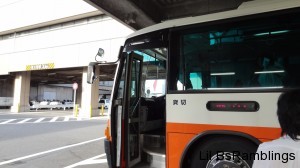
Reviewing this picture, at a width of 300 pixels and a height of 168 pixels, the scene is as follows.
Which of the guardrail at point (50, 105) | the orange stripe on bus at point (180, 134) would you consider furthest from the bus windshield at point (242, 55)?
the guardrail at point (50, 105)

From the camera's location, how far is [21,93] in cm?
2538

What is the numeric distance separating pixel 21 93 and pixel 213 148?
2595cm

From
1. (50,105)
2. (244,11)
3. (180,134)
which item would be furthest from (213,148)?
(50,105)

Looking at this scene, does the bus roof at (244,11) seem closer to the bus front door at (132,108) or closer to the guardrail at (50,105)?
the bus front door at (132,108)

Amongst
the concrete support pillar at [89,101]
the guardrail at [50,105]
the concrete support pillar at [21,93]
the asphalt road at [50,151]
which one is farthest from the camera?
the guardrail at [50,105]

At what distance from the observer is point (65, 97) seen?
148 feet

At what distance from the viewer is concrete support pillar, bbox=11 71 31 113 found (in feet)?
82.9

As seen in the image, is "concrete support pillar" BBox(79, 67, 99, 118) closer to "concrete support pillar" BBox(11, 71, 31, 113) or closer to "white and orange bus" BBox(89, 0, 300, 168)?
"concrete support pillar" BBox(11, 71, 31, 113)

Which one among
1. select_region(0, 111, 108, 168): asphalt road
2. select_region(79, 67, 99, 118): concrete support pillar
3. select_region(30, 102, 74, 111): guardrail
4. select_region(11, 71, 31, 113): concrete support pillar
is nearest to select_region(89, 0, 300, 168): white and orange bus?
select_region(0, 111, 108, 168): asphalt road

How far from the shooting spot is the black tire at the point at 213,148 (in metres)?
3.23

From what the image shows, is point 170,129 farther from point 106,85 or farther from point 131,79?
point 106,85

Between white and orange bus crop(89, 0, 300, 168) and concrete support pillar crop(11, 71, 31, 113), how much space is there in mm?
24417

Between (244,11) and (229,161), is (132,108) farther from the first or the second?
(244,11)

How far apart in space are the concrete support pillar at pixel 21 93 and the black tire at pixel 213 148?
83.8 ft
